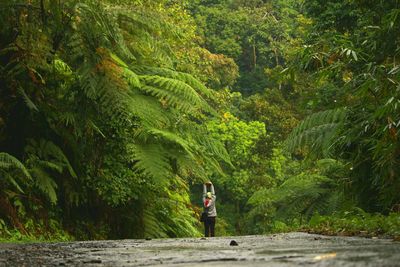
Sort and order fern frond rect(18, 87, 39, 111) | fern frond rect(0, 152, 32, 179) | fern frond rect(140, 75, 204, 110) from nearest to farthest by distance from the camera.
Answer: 1. fern frond rect(0, 152, 32, 179)
2. fern frond rect(18, 87, 39, 111)
3. fern frond rect(140, 75, 204, 110)

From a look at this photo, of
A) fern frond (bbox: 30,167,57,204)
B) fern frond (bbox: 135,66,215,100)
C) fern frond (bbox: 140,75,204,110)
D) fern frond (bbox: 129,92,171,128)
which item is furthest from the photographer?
fern frond (bbox: 135,66,215,100)

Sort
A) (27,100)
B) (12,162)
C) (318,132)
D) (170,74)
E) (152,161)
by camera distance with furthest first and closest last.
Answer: (170,74) → (152,161) → (318,132) → (27,100) → (12,162)

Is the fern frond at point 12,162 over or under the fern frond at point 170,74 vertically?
under

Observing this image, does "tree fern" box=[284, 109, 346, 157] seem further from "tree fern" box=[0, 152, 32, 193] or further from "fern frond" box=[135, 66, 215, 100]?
"tree fern" box=[0, 152, 32, 193]

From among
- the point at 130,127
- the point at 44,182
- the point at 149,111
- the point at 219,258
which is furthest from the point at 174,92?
the point at 219,258

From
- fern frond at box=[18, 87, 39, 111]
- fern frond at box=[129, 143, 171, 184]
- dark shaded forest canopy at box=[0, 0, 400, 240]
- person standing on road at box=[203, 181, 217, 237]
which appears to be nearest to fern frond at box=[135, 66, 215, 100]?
dark shaded forest canopy at box=[0, 0, 400, 240]

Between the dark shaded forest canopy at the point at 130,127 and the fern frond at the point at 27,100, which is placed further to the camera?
the fern frond at the point at 27,100

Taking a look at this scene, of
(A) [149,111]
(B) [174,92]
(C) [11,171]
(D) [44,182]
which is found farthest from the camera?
(B) [174,92]

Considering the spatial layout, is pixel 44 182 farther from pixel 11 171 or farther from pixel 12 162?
pixel 12 162

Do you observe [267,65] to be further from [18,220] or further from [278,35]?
[18,220]

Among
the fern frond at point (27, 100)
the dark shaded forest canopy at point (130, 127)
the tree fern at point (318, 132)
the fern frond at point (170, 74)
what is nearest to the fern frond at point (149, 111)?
the dark shaded forest canopy at point (130, 127)

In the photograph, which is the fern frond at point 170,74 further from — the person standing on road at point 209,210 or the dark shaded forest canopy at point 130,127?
the person standing on road at point 209,210

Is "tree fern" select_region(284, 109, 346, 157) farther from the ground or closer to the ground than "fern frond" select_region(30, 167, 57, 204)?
farther from the ground

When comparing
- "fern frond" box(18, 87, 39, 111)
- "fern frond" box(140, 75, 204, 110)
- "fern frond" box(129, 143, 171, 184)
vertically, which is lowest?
"fern frond" box(129, 143, 171, 184)
